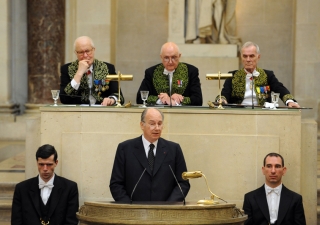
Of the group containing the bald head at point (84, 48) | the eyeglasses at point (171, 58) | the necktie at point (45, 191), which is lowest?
the necktie at point (45, 191)

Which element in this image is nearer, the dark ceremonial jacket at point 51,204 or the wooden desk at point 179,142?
the dark ceremonial jacket at point 51,204

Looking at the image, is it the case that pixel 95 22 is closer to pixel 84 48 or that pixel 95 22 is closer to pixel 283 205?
pixel 84 48

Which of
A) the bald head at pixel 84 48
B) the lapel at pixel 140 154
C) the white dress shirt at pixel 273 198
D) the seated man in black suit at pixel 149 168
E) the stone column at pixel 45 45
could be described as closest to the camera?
the seated man in black suit at pixel 149 168

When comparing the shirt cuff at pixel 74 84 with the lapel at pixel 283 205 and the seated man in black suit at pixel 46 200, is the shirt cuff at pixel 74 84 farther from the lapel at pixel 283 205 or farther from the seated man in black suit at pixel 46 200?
the lapel at pixel 283 205

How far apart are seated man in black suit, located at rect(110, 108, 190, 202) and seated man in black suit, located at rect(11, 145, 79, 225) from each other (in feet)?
2.69

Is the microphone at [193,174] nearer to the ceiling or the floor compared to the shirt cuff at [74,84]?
nearer to the floor

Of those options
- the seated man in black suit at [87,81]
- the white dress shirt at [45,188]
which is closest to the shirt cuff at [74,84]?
the seated man in black suit at [87,81]

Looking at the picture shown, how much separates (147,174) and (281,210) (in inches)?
58.2

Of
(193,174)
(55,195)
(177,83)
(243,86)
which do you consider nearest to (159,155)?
(193,174)

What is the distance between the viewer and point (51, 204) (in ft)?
Answer: 27.9

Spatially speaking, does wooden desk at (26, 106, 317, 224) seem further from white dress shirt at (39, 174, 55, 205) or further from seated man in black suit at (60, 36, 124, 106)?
seated man in black suit at (60, 36, 124, 106)

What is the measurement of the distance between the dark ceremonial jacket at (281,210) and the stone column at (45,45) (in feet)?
22.2

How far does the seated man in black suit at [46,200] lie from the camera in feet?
27.8

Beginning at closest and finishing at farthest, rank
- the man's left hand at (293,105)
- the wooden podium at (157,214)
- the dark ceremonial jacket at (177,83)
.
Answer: the wooden podium at (157,214), the man's left hand at (293,105), the dark ceremonial jacket at (177,83)
